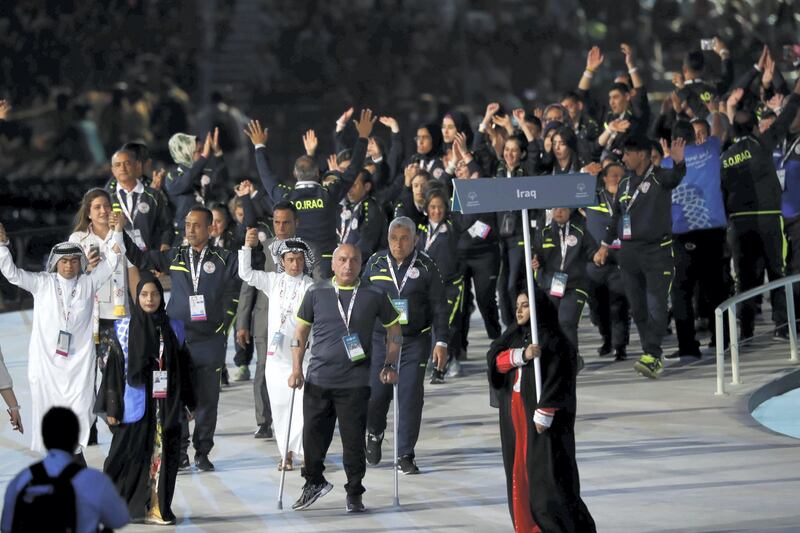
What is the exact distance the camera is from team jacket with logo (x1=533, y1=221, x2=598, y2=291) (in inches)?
579

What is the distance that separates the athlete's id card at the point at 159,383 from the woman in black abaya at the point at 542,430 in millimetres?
2098

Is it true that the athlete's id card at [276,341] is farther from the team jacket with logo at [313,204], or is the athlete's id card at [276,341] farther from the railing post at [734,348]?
the railing post at [734,348]

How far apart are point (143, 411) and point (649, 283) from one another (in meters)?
5.81

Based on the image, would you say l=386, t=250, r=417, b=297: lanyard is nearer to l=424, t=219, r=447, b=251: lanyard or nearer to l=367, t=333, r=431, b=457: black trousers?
l=367, t=333, r=431, b=457: black trousers

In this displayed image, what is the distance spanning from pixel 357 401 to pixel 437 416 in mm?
3281

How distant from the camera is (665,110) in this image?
728 inches

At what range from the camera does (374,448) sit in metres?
12.1

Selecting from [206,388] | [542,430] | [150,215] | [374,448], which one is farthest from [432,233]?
[542,430]

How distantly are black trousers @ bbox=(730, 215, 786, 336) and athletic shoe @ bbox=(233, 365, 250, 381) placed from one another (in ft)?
15.1

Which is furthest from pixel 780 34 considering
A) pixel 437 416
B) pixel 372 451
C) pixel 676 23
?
pixel 372 451

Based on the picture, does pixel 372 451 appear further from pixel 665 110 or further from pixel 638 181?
pixel 665 110

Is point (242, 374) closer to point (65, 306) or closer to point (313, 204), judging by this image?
point (313, 204)

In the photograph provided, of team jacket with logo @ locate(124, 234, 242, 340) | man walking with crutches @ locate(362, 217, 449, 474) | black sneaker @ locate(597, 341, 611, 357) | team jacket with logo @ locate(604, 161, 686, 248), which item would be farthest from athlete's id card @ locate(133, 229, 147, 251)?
black sneaker @ locate(597, 341, 611, 357)

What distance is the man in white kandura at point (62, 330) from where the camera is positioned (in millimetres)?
11664
